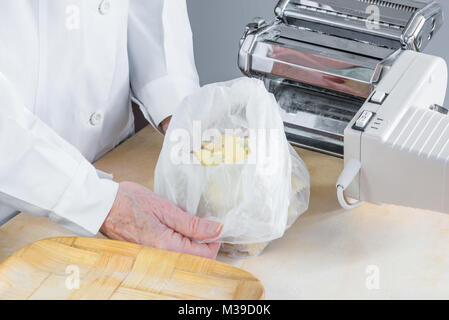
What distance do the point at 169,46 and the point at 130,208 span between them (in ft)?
1.41

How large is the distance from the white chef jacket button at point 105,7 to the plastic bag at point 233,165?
247mm

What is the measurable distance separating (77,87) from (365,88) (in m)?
0.50

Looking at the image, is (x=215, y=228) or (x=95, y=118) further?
(x=95, y=118)

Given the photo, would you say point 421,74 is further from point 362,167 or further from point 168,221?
point 168,221

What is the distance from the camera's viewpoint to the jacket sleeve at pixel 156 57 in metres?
1.19

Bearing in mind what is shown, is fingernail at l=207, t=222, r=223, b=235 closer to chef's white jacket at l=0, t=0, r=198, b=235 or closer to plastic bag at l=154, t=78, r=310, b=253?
plastic bag at l=154, t=78, r=310, b=253

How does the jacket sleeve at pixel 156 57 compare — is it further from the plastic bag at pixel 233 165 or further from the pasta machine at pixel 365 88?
the plastic bag at pixel 233 165

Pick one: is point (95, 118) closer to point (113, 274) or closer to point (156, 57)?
point (156, 57)

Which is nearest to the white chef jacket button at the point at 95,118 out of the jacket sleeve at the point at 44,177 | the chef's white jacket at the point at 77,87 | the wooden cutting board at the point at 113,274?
the chef's white jacket at the point at 77,87

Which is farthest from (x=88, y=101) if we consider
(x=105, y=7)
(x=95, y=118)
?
(x=105, y=7)

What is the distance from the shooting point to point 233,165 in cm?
86

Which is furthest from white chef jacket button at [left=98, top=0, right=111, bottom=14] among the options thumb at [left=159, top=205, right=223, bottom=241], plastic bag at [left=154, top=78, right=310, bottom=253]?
thumb at [left=159, top=205, right=223, bottom=241]

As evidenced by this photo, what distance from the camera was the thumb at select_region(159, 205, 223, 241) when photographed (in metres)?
0.87

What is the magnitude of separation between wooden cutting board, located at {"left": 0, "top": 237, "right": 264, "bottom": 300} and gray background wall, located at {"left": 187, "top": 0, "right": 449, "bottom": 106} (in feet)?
4.22
